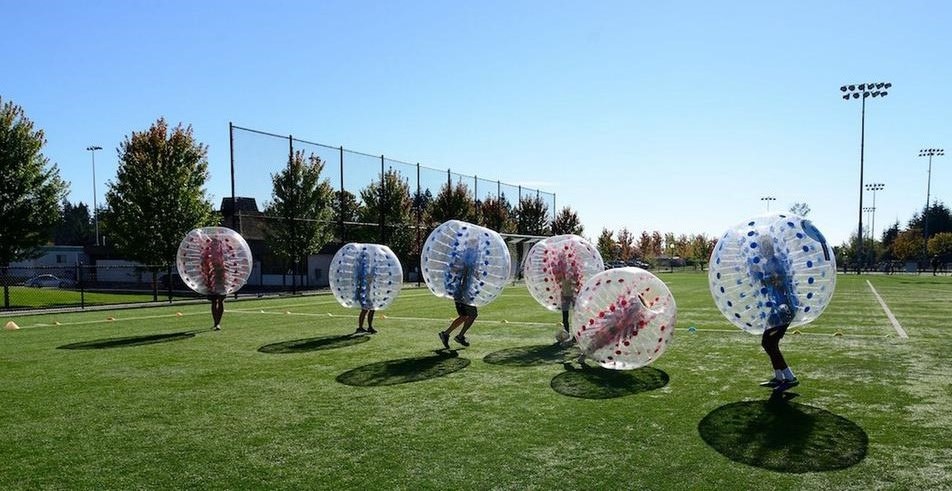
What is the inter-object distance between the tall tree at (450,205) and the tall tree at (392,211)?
4132 mm

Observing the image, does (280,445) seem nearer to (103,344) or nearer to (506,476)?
(506,476)

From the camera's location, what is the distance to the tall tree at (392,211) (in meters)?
39.6

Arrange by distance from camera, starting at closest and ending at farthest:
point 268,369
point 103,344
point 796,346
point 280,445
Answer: point 280,445
point 268,369
point 796,346
point 103,344

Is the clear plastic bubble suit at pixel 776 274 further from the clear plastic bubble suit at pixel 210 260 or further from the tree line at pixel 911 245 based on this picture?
the tree line at pixel 911 245

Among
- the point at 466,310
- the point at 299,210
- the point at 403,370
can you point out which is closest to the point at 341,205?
the point at 299,210

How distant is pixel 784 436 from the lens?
5.93 m

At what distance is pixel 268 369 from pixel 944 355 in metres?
11.0

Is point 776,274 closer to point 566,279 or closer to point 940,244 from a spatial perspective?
point 566,279

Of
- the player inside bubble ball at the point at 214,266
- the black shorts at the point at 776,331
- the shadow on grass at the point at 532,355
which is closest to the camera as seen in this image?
the black shorts at the point at 776,331

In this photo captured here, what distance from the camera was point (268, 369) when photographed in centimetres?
959

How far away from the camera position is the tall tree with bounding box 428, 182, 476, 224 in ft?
149

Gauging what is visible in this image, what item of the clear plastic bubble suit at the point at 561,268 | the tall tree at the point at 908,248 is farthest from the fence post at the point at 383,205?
the tall tree at the point at 908,248

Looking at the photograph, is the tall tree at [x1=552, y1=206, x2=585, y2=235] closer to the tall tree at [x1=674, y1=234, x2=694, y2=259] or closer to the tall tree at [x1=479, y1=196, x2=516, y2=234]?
the tall tree at [x1=479, y1=196, x2=516, y2=234]

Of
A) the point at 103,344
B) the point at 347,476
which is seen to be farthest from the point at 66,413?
the point at 103,344
